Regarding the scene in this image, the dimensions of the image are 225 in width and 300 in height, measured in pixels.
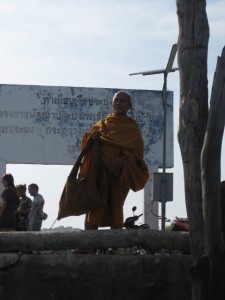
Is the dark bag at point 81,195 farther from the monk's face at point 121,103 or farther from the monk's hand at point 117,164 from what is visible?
the monk's face at point 121,103

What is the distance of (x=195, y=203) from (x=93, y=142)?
65.1 inches

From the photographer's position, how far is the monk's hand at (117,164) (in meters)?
5.73

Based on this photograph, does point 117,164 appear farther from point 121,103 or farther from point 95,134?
point 121,103

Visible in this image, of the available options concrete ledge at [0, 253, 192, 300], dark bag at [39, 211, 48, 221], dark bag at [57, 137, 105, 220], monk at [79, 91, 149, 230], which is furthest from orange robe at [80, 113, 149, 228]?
dark bag at [39, 211, 48, 221]

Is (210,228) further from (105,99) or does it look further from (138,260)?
(105,99)

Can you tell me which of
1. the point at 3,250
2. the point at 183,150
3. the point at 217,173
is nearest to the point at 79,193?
the point at 3,250

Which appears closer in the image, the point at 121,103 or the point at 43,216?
the point at 121,103

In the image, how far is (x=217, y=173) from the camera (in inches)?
165

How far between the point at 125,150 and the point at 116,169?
0.23 metres

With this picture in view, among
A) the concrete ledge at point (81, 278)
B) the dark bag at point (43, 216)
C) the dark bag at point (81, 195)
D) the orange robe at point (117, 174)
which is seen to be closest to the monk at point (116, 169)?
the orange robe at point (117, 174)

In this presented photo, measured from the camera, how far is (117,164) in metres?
5.74

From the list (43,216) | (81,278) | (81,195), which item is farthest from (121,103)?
(43,216)

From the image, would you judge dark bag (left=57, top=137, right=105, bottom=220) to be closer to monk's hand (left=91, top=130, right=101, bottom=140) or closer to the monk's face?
monk's hand (left=91, top=130, right=101, bottom=140)

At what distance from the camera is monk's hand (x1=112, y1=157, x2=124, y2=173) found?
5.73 metres
